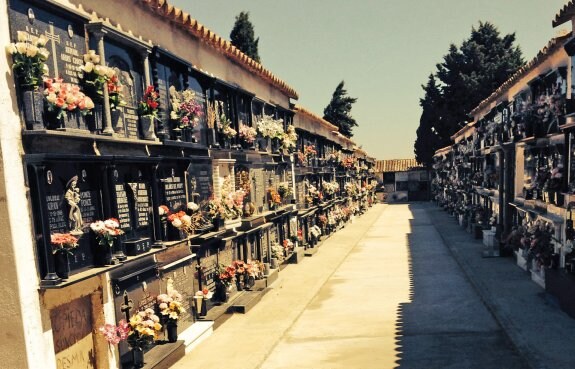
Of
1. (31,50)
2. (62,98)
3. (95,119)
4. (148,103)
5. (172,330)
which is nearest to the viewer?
(31,50)

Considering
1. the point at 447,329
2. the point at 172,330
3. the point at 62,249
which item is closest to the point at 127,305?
the point at 172,330

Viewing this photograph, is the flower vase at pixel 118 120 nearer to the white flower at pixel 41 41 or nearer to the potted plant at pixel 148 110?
the potted plant at pixel 148 110

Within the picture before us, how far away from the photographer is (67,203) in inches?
367

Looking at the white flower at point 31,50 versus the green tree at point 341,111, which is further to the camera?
the green tree at point 341,111

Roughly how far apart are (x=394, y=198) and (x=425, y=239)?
46.6 m

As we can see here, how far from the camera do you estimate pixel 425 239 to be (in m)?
35.0

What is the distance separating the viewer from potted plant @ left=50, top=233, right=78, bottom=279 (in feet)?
28.6

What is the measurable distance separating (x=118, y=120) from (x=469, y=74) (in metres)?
61.5

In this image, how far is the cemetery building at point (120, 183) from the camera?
333 inches

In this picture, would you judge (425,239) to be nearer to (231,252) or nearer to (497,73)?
(231,252)

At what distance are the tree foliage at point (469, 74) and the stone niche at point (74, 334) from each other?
6012 centimetres

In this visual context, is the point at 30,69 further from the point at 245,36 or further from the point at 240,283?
the point at 245,36

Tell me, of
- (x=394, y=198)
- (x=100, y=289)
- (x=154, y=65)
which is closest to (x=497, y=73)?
(x=394, y=198)

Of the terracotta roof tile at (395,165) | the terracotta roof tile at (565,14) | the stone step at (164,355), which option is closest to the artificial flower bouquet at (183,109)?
the stone step at (164,355)
